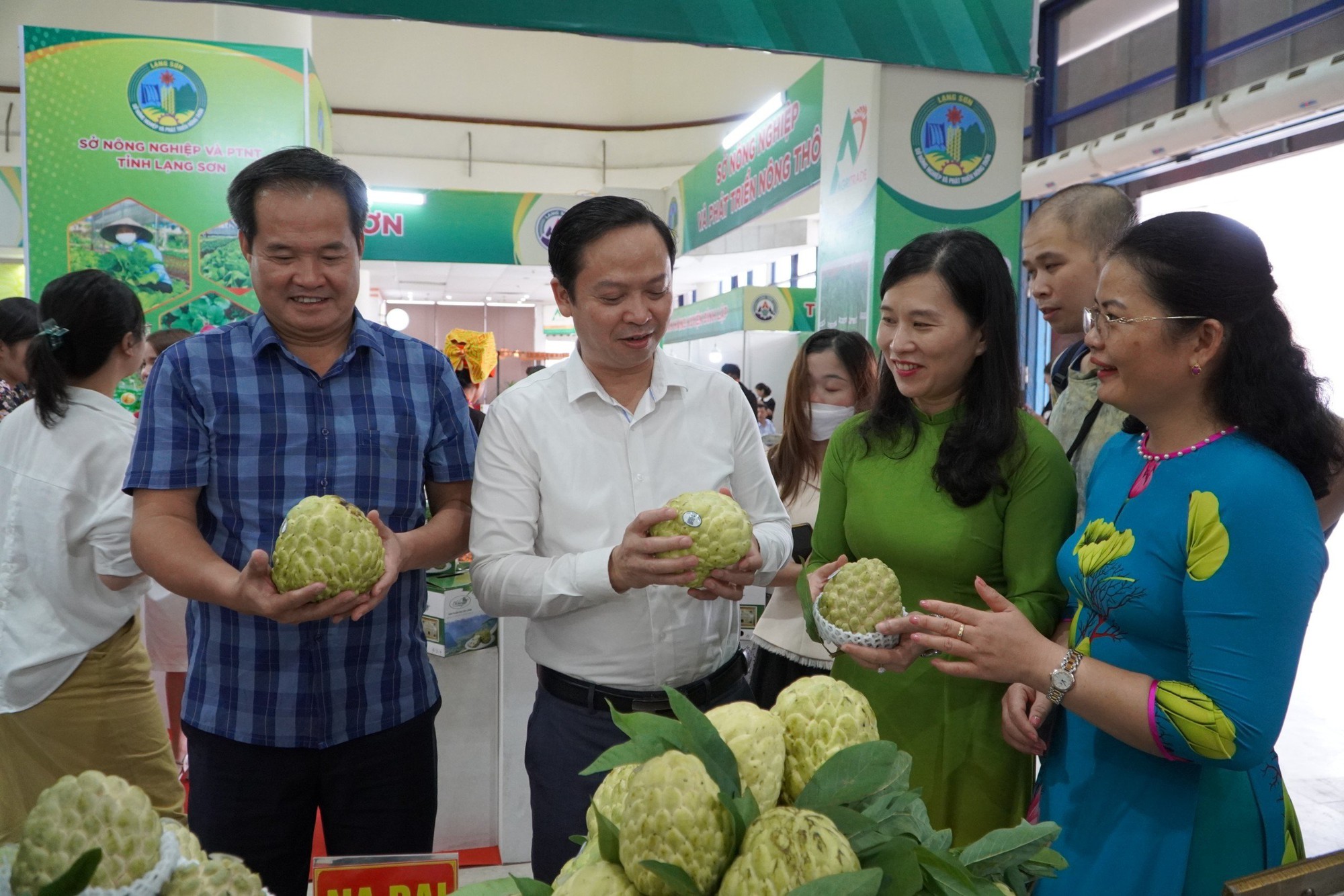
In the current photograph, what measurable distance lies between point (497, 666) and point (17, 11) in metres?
14.5

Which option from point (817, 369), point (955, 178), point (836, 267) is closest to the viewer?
point (817, 369)

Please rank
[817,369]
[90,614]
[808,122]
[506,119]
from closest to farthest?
[90,614] → [817,369] → [808,122] → [506,119]

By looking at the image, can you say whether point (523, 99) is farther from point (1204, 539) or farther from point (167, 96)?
point (1204, 539)

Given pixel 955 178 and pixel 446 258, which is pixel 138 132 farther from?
pixel 446 258

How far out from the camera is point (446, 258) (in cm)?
1098

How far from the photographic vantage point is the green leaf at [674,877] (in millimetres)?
728

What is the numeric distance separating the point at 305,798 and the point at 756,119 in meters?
7.83

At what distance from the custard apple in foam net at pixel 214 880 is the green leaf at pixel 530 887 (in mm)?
228

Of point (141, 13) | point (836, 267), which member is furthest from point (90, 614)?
point (141, 13)

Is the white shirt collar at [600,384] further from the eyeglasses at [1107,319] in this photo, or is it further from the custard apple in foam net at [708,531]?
the eyeglasses at [1107,319]

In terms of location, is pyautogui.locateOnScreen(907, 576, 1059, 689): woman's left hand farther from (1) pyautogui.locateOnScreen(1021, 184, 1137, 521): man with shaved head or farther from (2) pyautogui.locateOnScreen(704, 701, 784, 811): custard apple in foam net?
(1) pyautogui.locateOnScreen(1021, 184, 1137, 521): man with shaved head

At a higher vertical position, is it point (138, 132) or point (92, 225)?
point (138, 132)

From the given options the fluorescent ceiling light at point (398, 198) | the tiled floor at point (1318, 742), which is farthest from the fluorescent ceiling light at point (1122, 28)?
the fluorescent ceiling light at point (398, 198)

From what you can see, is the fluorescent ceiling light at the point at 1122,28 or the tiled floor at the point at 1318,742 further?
the fluorescent ceiling light at the point at 1122,28
